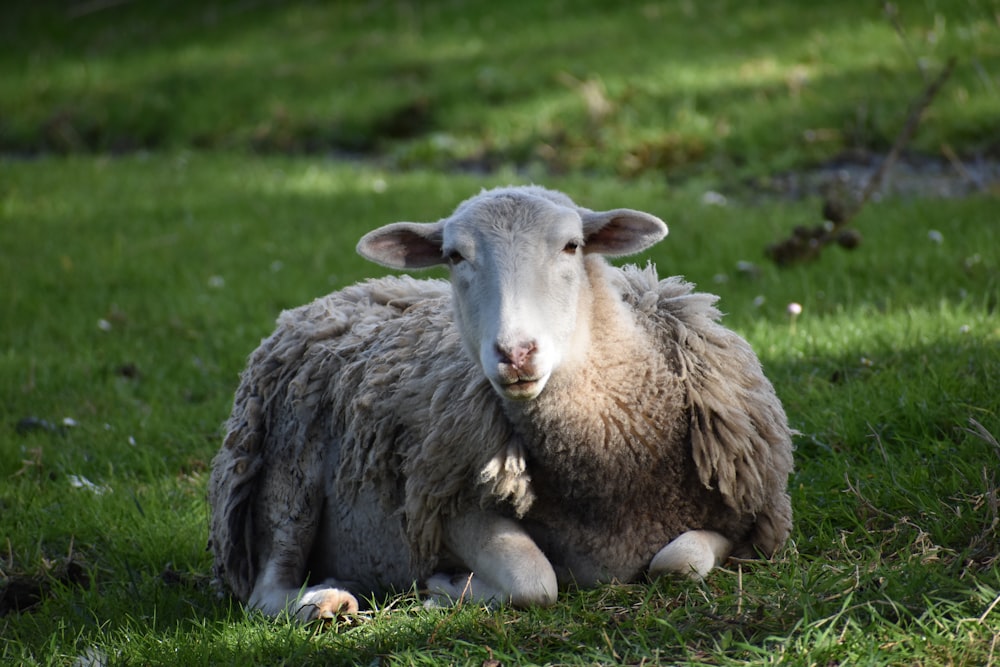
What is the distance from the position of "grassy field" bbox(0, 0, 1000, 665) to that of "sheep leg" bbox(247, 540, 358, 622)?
0.13 meters

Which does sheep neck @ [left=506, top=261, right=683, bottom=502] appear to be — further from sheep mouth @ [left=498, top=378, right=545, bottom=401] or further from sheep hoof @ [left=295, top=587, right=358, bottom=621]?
sheep hoof @ [left=295, top=587, right=358, bottom=621]

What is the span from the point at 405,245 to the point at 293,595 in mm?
1260

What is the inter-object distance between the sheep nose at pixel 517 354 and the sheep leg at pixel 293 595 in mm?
994

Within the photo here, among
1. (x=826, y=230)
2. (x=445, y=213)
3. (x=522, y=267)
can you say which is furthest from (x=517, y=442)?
(x=445, y=213)

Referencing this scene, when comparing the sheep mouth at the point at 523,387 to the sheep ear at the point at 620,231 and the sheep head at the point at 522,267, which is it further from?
the sheep ear at the point at 620,231

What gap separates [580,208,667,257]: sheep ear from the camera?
3796 millimetres

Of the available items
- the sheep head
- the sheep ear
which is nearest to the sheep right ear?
the sheep head

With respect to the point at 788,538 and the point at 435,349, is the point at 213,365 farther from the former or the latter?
the point at 788,538

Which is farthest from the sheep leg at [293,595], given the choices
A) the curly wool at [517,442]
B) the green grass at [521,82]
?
the green grass at [521,82]

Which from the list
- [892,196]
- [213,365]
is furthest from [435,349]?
[892,196]

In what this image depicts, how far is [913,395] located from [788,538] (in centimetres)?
→ 106

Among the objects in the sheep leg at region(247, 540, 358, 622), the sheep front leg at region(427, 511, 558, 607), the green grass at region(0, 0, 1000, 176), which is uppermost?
the green grass at region(0, 0, 1000, 176)

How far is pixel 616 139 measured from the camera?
10102 mm

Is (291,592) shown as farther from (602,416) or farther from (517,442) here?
(602,416)
